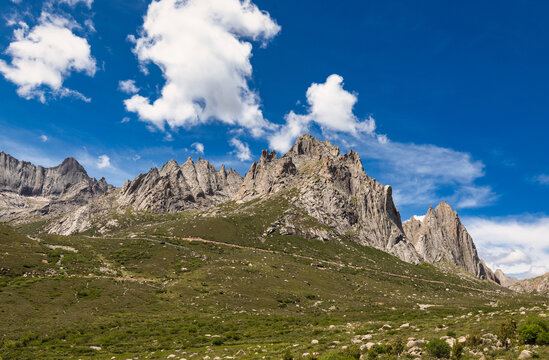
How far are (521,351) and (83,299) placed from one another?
68.1 m

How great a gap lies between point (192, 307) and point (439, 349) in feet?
188

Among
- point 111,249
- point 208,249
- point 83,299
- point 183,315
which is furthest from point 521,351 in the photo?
point 208,249

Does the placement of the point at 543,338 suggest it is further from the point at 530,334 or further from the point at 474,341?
the point at 474,341

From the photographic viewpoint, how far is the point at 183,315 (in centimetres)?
5809

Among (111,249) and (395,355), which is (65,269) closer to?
(111,249)

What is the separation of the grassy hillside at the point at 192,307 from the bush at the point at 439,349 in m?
2.13

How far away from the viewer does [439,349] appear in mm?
20750

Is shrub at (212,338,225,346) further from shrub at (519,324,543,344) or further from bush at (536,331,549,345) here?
bush at (536,331,549,345)

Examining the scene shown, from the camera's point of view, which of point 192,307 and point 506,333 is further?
point 192,307

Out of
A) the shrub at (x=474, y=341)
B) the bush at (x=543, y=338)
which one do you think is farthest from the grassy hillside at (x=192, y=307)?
the bush at (x=543, y=338)

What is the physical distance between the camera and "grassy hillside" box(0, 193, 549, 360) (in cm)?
3334

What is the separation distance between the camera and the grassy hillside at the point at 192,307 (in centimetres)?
3334

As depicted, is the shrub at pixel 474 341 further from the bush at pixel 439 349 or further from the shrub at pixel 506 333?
the bush at pixel 439 349

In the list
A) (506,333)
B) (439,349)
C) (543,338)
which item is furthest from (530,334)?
(439,349)
